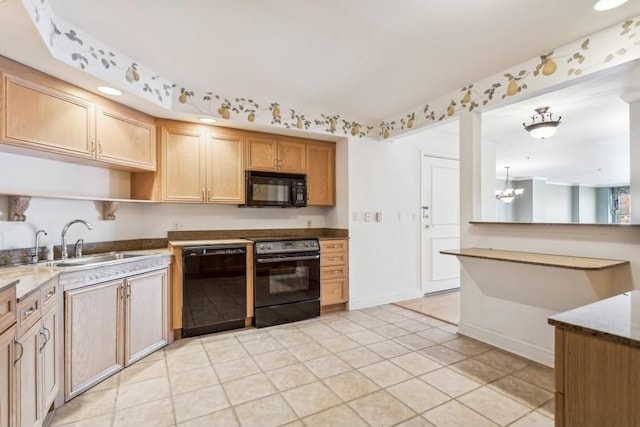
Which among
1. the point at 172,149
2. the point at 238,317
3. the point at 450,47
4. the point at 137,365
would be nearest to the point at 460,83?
the point at 450,47

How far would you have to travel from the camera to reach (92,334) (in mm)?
2188

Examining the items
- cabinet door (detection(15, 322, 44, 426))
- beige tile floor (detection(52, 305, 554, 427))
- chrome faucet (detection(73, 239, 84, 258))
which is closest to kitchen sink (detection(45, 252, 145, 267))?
chrome faucet (detection(73, 239, 84, 258))

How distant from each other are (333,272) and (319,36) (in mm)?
2608

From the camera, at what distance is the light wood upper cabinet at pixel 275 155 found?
11.9 feet

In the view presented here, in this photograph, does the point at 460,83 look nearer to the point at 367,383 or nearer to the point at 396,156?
the point at 396,156

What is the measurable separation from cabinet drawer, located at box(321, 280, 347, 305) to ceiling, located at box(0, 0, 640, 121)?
2.29 meters

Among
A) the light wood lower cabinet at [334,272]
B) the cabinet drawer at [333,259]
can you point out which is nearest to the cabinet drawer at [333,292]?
the light wood lower cabinet at [334,272]

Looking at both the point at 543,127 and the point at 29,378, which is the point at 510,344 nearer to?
the point at 543,127

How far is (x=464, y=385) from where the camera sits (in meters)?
2.18

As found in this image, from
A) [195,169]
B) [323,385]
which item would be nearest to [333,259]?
[323,385]

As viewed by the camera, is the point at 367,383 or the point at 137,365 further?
the point at 137,365

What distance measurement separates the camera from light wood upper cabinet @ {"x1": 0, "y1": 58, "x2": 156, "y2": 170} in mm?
1980

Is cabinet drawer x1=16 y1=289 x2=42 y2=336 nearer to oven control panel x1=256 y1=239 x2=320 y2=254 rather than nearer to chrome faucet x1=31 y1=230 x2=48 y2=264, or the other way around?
chrome faucet x1=31 y1=230 x2=48 y2=264

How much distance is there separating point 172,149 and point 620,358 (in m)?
3.49
